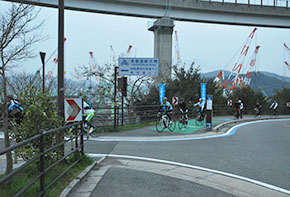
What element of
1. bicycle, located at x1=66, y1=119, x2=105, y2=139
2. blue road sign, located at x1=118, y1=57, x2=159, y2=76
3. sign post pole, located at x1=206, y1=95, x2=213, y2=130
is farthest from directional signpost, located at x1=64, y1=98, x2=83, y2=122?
blue road sign, located at x1=118, y1=57, x2=159, y2=76

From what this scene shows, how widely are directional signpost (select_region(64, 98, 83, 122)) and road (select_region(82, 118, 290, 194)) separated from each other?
9.48 feet

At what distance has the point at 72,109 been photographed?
723 centimetres

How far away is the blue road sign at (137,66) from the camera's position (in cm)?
1941

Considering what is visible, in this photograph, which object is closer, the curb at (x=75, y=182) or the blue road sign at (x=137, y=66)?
the curb at (x=75, y=182)

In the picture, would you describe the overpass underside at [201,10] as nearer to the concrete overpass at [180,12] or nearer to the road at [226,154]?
the concrete overpass at [180,12]

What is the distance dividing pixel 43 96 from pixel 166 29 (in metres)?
32.2

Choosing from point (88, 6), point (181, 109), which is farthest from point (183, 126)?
point (88, 6)

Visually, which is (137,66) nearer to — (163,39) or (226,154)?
(226,154)

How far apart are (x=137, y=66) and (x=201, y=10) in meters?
19.4

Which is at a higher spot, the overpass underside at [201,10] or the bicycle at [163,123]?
the overpass underside at [201,10]

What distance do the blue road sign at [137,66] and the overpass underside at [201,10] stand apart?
14.8 meters

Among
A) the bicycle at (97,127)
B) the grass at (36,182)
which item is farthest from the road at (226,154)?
the grass at (36,182)

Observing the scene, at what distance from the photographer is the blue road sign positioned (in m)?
19.4

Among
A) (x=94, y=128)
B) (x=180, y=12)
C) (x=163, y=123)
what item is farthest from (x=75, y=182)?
(x=180, y=12)
